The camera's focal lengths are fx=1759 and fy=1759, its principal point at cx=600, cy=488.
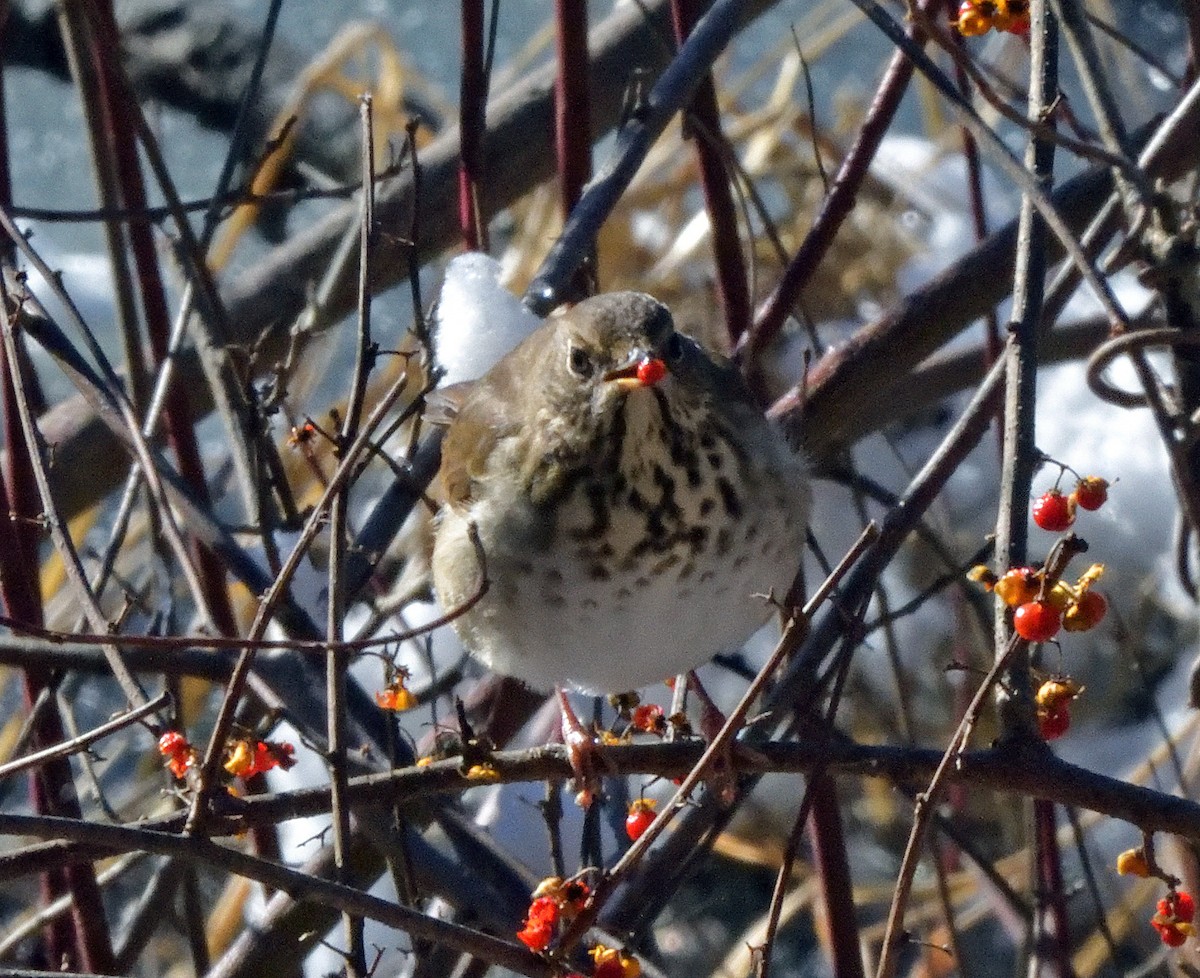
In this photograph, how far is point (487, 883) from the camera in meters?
1.83

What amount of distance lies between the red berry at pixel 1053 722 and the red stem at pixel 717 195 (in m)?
0.94

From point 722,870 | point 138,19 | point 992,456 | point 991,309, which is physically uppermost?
point 138,19

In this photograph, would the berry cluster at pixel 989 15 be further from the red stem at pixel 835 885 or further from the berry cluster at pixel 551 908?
the red stem at pixel 835 885

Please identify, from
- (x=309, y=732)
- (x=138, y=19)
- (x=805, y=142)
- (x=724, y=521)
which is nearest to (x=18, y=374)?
(x=309, y=732)

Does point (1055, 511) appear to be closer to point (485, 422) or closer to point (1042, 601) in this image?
point (1042, 601)

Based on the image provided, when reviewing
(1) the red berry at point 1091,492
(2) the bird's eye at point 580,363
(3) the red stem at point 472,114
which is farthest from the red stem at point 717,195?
(1) the red berry at point 1091,492

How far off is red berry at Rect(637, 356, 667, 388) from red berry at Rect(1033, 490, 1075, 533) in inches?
16.4

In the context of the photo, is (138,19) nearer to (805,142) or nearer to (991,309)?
(805,142)

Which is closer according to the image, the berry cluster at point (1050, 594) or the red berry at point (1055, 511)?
the berry cluster at point (1050, 594)

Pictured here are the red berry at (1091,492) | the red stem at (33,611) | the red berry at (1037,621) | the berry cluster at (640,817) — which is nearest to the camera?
the red berry at (1037,621)

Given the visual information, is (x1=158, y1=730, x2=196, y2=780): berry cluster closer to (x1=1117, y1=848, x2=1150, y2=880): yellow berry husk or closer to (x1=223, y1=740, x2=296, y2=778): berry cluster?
(x1=223, y1=740, x2=296, y2=778): berry cluster

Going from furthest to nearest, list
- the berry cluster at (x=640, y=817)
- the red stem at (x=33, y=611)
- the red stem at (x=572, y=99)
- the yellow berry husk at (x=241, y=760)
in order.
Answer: the red stem at (x=572, y=99), the red stem at (x=33, y=611), the berry cluster at (x=640, y=817), the yellow berry husk at (x=241, y=760)

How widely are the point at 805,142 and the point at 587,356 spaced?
111 inches

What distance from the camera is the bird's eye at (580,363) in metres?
1.83
